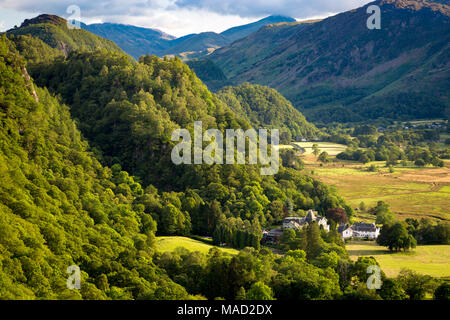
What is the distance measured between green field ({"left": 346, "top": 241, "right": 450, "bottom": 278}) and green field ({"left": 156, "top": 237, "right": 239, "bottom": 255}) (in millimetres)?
22768

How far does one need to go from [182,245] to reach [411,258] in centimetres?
3729

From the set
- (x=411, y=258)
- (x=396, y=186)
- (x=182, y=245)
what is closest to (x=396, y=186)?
(x=396, y=186)

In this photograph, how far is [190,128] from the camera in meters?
117

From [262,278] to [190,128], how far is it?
66040 millimetres

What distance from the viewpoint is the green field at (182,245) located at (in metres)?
70.6

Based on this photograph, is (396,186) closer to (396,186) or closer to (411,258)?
(396,186)

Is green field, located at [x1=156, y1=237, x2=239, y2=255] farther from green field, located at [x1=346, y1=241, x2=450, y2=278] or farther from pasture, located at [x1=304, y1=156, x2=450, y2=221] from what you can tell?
pasture, located at [x1=304, y1=156, x2=450, y2=221]

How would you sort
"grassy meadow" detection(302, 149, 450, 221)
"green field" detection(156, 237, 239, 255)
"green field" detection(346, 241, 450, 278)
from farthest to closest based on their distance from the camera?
"grassy meadow" detection(302, 149, 450, 221)
"green field" detection(346, 241, 450, 278)
"green field" detection(156, 237, 239, 255)

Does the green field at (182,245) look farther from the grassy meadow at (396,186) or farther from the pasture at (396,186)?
the pasture at (396,186)

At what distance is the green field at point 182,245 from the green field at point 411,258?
2277cm

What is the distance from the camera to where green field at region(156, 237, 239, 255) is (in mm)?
70562

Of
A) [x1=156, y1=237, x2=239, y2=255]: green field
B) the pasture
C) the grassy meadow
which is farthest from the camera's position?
the pasture

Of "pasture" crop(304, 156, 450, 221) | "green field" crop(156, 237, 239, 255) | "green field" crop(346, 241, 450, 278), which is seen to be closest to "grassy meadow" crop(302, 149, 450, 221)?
"pasture" crop(304, 156, 450, 221)
